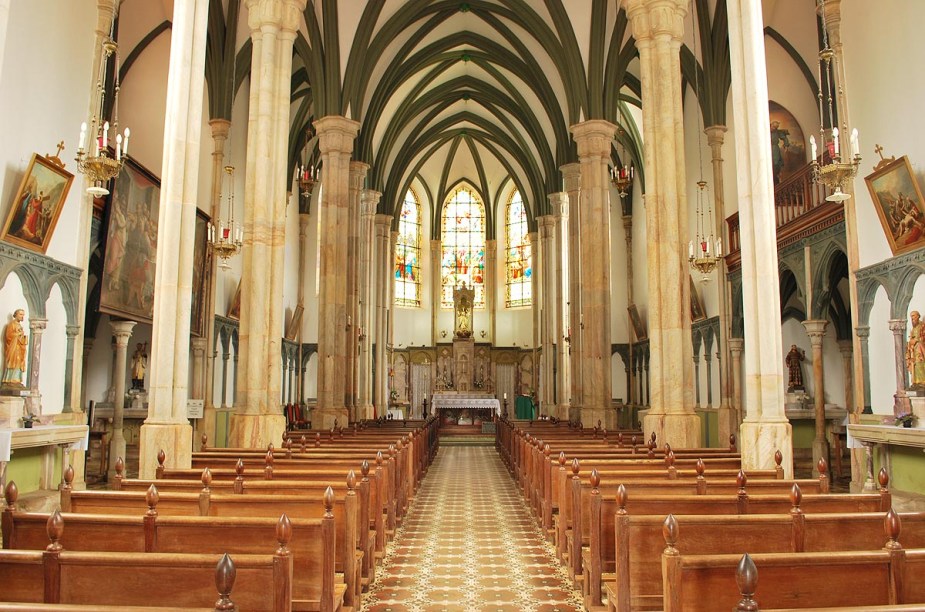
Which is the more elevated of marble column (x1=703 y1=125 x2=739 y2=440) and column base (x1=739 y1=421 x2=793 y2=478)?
marble column (x1=703 y1=125 x2=739 y2=440)

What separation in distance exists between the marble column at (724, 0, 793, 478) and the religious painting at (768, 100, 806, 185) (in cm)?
976

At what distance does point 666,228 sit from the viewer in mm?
11648

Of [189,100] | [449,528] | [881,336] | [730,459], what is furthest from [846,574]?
[881,336]

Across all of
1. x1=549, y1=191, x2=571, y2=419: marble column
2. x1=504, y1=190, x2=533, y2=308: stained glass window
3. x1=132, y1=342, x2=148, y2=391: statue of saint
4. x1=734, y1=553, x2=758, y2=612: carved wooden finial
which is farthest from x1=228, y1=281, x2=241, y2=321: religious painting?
x1=734, y1=553, x2=758, y2=612: carved wooden finial

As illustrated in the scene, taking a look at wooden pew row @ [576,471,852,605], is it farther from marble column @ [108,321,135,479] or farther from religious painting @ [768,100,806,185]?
religious painting @ [768,100,806,185]

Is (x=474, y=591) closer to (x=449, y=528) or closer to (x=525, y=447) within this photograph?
(x=449, y=528)

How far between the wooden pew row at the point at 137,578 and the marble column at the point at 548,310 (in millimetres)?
24525

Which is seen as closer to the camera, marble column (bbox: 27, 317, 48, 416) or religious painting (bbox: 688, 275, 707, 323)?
marble column (bbox: 27, 317, 48, 416)

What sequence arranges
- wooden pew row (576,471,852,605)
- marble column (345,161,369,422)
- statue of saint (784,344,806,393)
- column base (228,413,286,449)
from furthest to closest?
marble column (345,161,369,422) < statue of saint (784,344,806,393) < column base (228,413,286,449) < wooden pew row (576,471,852,605)

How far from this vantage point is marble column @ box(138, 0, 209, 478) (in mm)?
8234

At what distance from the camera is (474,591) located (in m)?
6.44

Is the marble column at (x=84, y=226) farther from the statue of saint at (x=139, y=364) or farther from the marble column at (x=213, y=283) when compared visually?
the statue of saint at (x=139, y=364)

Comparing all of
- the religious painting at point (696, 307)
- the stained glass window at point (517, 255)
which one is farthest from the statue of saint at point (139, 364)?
the stained glass window at point (517, 255)

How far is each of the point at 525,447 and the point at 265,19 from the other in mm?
8201
